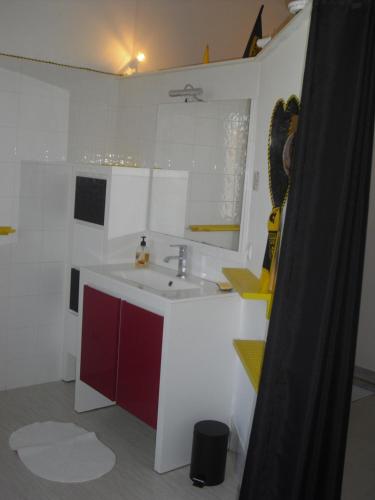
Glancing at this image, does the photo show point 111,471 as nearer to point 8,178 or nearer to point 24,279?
point 24,279

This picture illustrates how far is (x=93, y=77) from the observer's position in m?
4.04

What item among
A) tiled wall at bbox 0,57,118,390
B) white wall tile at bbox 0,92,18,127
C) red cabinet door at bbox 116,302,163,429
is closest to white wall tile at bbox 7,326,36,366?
tiled wall at bbox 0,57,118,390

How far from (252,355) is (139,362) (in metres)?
0.67

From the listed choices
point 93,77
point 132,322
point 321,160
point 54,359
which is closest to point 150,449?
point 132,322

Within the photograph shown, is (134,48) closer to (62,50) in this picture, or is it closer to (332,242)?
(62,50)

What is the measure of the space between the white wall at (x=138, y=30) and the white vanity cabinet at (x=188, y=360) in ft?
5.57

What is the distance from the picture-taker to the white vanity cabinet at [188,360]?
2926mm

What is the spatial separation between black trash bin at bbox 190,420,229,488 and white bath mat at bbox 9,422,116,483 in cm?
47

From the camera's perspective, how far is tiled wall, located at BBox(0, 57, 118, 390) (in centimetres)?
378

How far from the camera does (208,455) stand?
2.88 meters

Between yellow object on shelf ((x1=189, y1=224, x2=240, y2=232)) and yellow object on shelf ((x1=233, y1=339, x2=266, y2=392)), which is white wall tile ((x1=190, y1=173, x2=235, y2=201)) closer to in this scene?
yellow object on shelf ((x1=189, y1=224, x2=240, y2=232))

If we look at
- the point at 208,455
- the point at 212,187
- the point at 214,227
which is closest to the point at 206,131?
the point at 212,187

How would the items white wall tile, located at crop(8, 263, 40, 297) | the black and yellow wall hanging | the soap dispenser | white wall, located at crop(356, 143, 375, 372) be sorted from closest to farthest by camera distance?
the black and yellow wall hanging, the soap dispenser, white wall tile, located at crop(8, 263, 40, 297), white wall, located at crop(356, 143, 375, 372)

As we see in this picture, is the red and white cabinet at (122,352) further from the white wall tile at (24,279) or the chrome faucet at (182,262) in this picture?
the white wall tile at (24,279)
